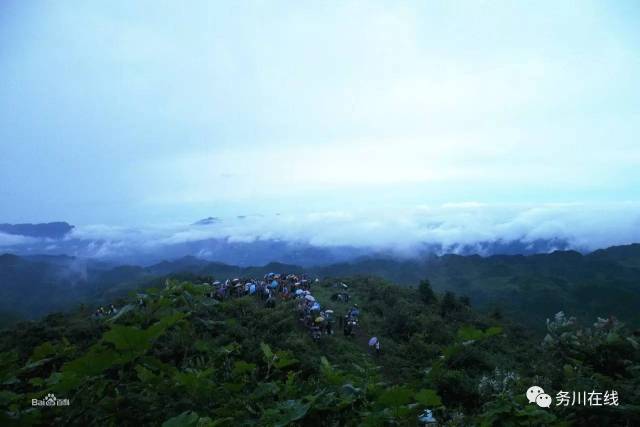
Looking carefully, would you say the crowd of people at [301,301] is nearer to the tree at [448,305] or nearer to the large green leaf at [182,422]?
the tree at [448,305]

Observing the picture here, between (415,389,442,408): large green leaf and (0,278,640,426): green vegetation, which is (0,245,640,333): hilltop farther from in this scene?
(415,389,442,408): large green leaf

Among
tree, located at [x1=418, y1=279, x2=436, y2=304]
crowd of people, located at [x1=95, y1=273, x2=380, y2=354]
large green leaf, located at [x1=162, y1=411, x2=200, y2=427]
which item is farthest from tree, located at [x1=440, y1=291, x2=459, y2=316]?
large green leaf, located at [x1=162, y1=411, x2=200, y2=427]

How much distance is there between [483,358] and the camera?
41.0 feet

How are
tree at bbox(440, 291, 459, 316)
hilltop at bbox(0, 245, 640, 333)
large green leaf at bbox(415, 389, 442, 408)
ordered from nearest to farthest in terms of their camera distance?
large green leaf at bbox(415, 389, 442, 408) → tree at bbox(440, 291, 459, 316) → hilltop at bbox(0, 245, 640, 333)

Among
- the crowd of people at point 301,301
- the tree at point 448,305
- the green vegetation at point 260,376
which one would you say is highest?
the green vegetation at point 260,376

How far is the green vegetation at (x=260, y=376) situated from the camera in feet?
6.77

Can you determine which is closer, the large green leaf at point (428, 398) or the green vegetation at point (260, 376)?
the green vegetation at point (260, 376)

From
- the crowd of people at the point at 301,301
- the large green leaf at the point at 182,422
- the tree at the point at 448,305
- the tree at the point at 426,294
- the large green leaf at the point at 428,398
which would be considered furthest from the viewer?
the tree at the point at 426,294

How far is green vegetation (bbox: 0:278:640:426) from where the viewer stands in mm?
2062

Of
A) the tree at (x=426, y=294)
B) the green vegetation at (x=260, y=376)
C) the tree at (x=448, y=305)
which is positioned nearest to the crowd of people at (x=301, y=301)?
the green vegetation at (x=260, y=376)

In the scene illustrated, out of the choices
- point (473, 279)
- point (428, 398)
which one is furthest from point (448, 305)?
point (473, 279)

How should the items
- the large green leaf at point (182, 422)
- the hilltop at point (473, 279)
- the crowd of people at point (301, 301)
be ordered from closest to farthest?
the large green leaf at point (182, 422)
the crowd of people at point (301, 301)
the hilltop at point (473, 279)

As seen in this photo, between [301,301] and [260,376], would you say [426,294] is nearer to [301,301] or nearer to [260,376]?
[301,301]

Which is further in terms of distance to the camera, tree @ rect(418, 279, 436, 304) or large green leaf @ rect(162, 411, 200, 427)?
tree @ rect(418, 279, 436, 304)
